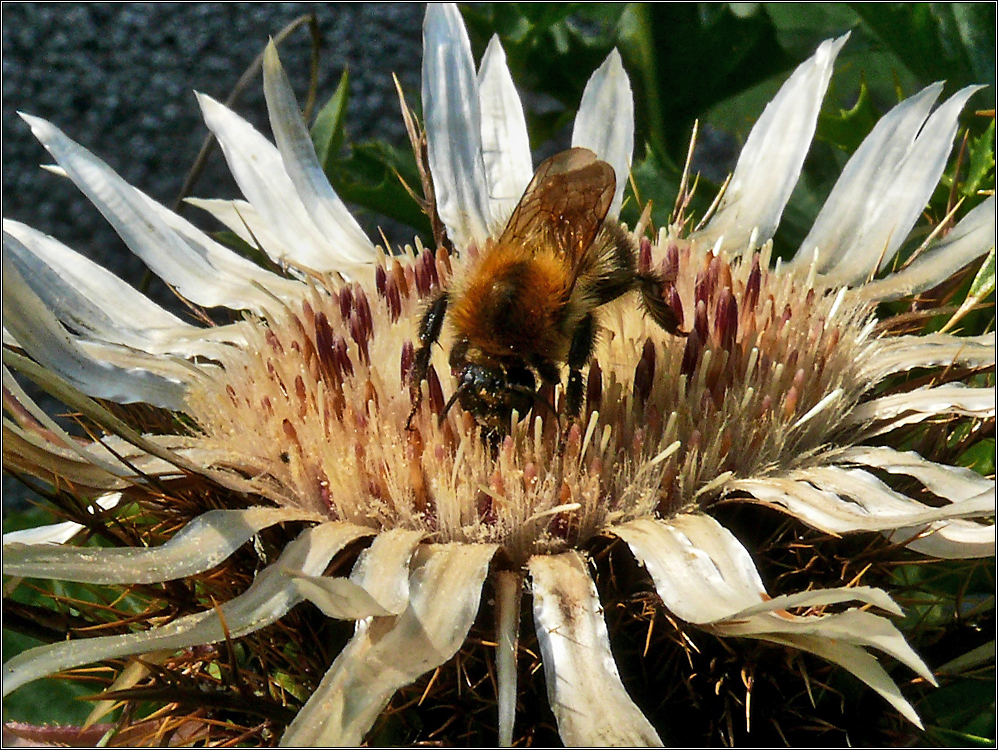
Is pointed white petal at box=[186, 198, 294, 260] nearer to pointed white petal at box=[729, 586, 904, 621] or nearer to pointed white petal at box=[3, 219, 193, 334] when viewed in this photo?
pointed white petal at box=[3, 219, 193, 334]

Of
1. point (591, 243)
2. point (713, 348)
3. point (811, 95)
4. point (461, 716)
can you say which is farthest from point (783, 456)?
point (811, 95)

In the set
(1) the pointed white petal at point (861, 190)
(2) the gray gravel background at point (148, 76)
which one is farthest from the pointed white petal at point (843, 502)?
(2) the gray gravel background at point (148, 76)

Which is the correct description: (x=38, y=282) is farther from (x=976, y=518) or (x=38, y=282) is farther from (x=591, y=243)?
(x=976, y=518)

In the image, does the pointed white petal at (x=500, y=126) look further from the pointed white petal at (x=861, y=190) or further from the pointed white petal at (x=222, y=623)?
the pointed white petal at (x=222, y=623)

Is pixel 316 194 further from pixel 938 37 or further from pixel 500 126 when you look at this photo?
pixel 938 37

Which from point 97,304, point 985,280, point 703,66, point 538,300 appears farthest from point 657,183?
point 97,304

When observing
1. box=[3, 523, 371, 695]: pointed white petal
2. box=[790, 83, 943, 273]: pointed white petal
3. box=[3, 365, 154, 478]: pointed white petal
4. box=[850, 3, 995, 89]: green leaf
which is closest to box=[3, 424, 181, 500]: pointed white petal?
box=[3, 365, 154, 478]: pointed white petal
